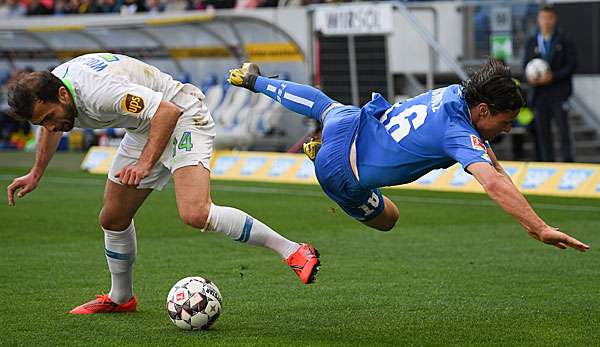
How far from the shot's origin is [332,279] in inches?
386

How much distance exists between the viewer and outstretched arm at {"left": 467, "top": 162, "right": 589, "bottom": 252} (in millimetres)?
6281

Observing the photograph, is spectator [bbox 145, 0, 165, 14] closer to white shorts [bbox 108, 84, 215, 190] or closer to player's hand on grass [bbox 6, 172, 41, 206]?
player's hand on grass [bbox 6, 172, 41, 206]

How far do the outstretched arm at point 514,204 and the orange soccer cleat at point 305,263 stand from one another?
4.38 feet

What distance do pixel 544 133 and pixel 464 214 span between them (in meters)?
4.18

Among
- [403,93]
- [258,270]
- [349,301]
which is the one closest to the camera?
[349,301]

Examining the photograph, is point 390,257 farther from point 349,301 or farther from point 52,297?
point 52,297

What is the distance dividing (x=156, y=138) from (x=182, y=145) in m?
0.37

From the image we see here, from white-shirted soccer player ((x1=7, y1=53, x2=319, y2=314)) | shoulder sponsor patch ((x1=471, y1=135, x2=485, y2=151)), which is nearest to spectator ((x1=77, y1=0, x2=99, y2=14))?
white-shirted soccer player ((x1=7, y1=53, x2=319, y2=314))

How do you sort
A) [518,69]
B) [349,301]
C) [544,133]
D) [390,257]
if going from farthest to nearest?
[518,69] → [544,133] → [390,257] → [349,301]

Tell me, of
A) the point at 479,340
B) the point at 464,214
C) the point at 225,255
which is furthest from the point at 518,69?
the point at 479,340

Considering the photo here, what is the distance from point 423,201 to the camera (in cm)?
1641

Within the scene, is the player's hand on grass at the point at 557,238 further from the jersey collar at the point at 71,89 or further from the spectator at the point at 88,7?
the spectator at the point at 88,7

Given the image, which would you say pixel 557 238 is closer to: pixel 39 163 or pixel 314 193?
pixel 39 163

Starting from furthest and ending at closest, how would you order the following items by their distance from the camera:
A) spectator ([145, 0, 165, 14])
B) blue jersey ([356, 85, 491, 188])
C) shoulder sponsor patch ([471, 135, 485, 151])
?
spectator ([145, 0, 165, 14])
blue jersey ([356, 85, 491, 188])
shoulder sponsor patch ([471, 135, 485, 151])
